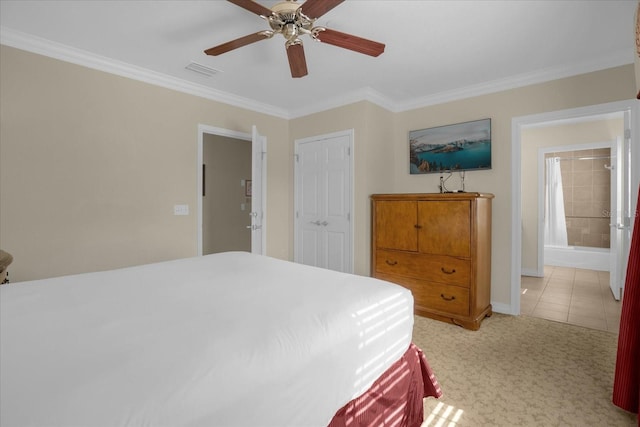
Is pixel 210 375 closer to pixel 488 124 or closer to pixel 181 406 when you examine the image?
pixel 181 406

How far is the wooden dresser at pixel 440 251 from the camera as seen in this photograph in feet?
9.92

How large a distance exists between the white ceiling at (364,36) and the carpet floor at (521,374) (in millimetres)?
2590

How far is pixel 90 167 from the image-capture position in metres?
2.90

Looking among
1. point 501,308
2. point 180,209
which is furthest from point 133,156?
point 501,308

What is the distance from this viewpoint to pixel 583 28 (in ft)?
7.88

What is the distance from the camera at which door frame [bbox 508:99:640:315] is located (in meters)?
2.74

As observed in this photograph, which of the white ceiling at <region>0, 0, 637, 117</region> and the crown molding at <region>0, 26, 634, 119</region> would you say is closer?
the white ceiling at <region>0, 0, 637, 117</region>

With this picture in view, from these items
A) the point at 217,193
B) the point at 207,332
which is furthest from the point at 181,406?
the point at 217,193

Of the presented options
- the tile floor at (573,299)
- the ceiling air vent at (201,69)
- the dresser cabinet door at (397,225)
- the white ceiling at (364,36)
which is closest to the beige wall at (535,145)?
the tile floor at (573,299)

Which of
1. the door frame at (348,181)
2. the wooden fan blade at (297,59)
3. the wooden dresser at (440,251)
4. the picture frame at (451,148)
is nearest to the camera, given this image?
the wooden fan blade at (297,59)

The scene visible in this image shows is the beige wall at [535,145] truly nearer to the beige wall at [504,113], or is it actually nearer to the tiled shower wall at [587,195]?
the tiled shower wall at [587,195]

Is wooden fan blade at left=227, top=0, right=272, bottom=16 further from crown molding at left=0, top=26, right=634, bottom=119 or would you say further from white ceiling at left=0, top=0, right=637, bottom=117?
crown molding at left=0, top=26, right=634, bottom=119

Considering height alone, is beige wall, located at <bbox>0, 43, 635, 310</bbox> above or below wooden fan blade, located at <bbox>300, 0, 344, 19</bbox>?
below

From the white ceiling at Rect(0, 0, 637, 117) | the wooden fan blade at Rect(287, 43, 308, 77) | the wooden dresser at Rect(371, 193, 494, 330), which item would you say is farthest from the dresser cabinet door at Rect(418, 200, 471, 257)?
the wooden fan blade at Rect(287, 43, 308, 77)
